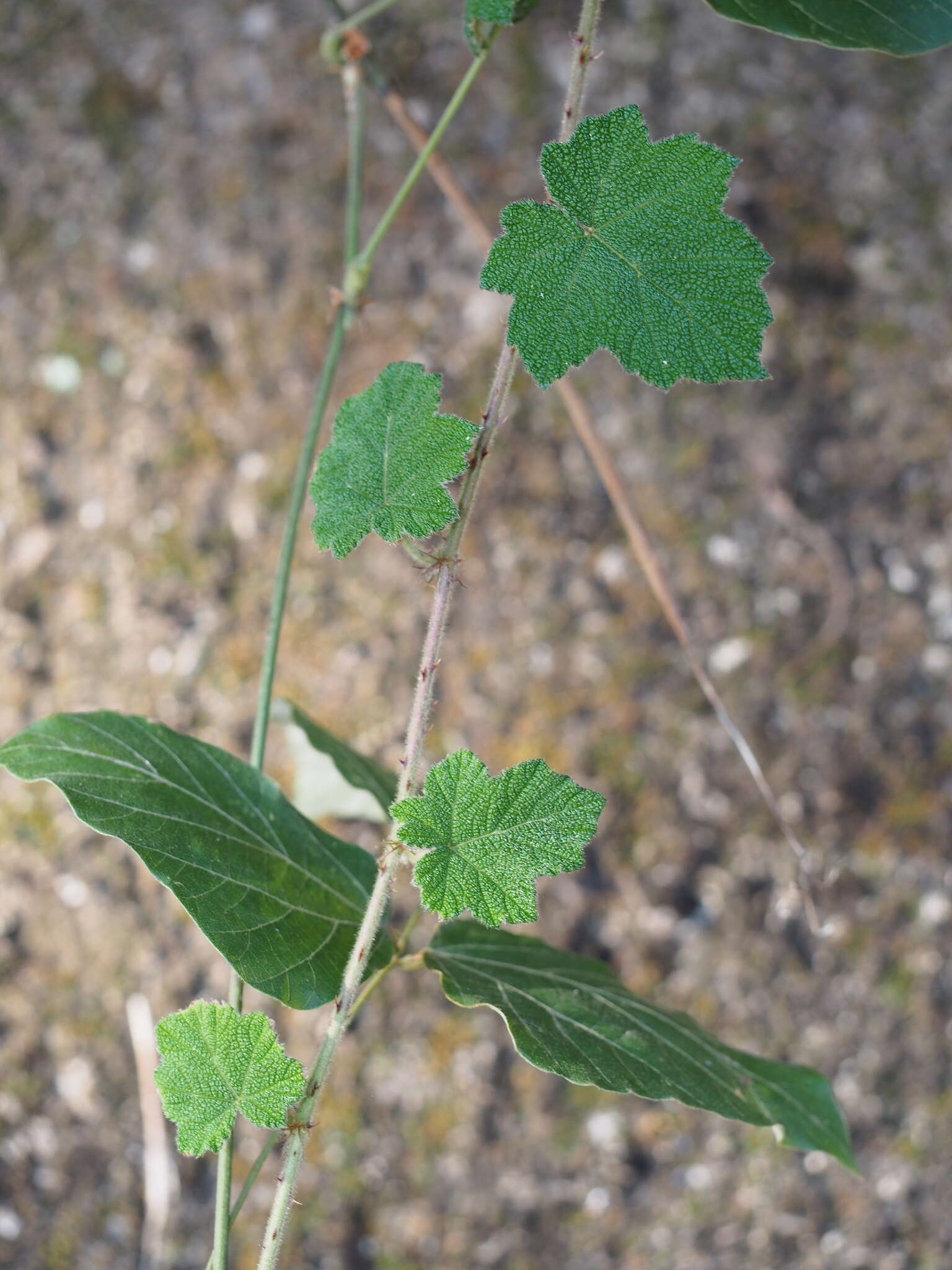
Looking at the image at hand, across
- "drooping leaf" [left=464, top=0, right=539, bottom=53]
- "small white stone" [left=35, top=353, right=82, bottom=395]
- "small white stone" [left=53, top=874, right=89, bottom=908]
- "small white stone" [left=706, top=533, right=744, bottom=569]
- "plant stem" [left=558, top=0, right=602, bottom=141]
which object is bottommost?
"small white stone" [left=706, top=533, right=744, bottom=569]

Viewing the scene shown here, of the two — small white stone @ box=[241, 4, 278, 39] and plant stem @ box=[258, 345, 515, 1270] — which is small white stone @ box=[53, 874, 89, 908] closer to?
plant stem @ box=[258, 345, 515, 1270]

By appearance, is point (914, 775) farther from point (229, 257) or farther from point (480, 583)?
point (229, 257)

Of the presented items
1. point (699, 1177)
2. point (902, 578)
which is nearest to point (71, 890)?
point (699, 1177)

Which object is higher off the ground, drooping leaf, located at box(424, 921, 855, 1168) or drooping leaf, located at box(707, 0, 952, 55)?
drooping leaf, located at box(707, 0, 952, 55)

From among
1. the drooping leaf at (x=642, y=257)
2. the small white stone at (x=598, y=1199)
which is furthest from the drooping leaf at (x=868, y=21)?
the small white stone at (x=598, y=1199)

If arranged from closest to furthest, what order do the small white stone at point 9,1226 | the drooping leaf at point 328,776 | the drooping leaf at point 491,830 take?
1. the drooping leaf at point 491,830
2. the drooping leaf at point 328,776
3. the small white stone at point 9,1226

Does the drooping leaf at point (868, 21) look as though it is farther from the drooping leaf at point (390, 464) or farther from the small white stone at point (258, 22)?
the small white stone at point (258, 22)

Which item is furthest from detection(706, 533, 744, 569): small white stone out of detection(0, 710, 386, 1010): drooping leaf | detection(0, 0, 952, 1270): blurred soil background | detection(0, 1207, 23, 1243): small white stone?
detection(0, 1207, 23, 1243): small white stone

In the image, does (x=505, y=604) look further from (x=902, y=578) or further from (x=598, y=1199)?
(x=598, y=1199)
